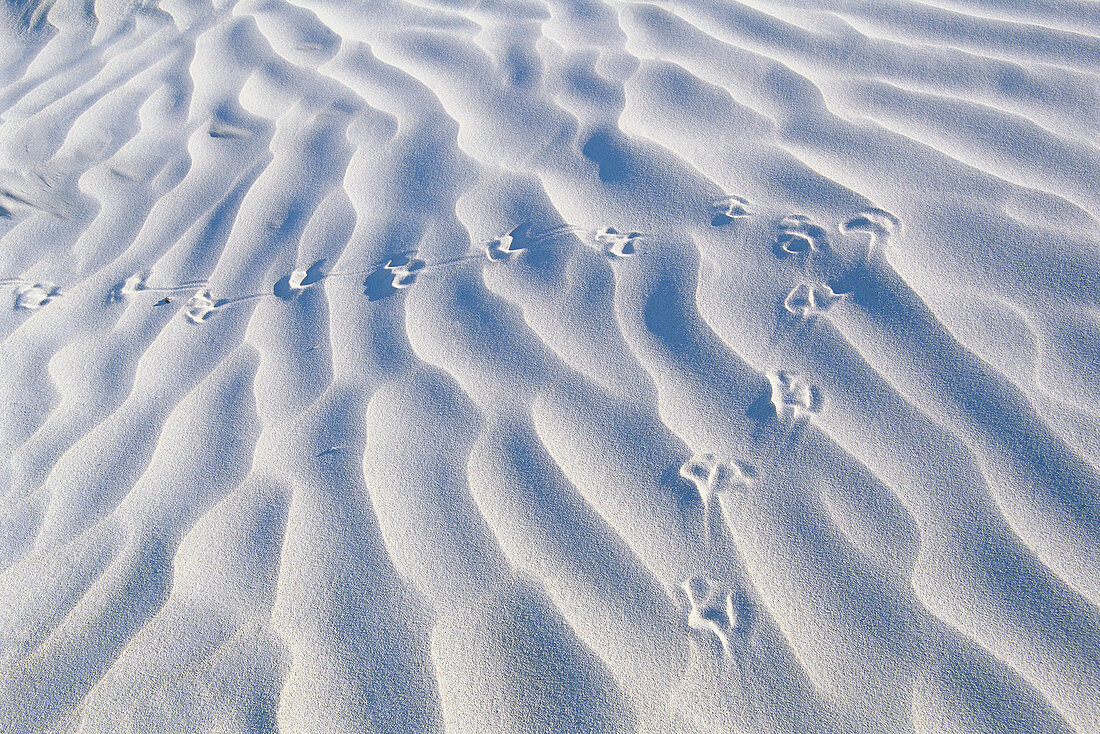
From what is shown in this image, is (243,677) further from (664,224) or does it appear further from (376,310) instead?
(664,224)

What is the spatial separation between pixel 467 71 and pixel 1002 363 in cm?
187

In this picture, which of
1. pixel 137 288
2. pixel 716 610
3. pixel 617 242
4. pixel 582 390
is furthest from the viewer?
pixel 137 288

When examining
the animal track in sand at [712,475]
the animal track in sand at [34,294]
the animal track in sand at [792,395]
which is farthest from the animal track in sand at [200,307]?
the animal track in sand at [792,395]

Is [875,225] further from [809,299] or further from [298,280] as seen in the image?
[298,280]

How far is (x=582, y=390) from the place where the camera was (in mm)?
1543

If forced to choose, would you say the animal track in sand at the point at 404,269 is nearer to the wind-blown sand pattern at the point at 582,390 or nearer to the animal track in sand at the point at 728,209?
the wind-blown sand pattern at the point at 582,390

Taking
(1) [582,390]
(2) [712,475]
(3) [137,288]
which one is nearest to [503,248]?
(1) [582,390]

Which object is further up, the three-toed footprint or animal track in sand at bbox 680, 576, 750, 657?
the three-toed footprint

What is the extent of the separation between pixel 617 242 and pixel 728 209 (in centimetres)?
29

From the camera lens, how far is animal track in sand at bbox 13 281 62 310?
195 cm

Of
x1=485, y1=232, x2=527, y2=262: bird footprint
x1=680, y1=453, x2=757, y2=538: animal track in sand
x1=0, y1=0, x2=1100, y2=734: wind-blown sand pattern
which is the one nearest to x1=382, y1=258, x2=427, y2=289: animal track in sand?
x1=0, y1=0, x2=1100, y2=734: wind-blown sand pattern

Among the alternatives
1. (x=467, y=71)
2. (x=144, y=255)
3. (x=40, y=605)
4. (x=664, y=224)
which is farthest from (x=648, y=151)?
(x=40, y=605)

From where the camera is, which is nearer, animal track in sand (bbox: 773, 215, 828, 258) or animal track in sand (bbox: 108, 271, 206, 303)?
animal track in sand (bbox: 773, 215, 828, 258)

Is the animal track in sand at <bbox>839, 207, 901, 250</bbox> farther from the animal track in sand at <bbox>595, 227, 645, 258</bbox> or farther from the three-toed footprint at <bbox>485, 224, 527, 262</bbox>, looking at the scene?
the three-toed footprint at <bbox>485, 224, 527, 262</bbox>
